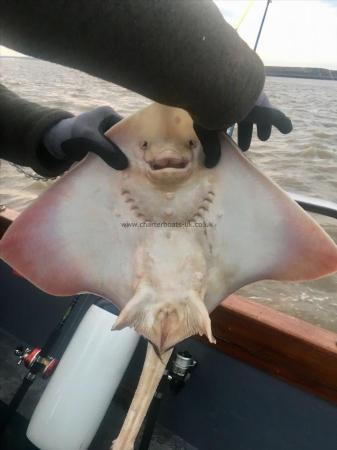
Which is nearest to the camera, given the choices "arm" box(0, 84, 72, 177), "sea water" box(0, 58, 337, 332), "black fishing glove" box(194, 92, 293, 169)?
"black fishing glove" box(194, 92, 293, 169)

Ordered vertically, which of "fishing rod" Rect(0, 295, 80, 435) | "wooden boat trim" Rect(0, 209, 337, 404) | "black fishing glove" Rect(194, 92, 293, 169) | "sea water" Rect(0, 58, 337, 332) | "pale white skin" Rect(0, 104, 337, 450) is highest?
"black fishing glove" Rect(194, 92, 293, 169)

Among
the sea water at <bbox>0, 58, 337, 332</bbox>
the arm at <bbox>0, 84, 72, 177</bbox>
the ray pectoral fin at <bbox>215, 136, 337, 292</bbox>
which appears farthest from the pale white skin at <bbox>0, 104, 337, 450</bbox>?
the sea water at <bbox>0, 58, 337, 332</bbox>

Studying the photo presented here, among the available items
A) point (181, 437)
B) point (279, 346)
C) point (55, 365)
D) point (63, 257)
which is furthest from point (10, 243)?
point (181, 437)

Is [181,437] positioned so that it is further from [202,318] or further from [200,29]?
[200,29]

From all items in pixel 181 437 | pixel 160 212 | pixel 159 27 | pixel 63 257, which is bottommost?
pixel 181 437

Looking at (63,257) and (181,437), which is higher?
(63,257)

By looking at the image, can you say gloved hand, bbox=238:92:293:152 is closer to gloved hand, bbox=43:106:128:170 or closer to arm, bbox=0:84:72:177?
gloved hand, bbox=43:106:128:170

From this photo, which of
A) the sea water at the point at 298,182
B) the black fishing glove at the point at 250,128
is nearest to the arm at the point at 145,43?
the black fishing glove at the point at 250,128

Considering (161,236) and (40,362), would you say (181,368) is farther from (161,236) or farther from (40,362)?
(161,236)
